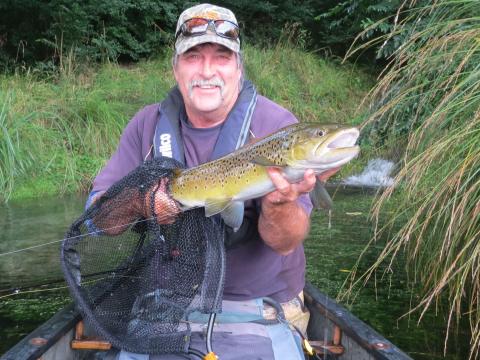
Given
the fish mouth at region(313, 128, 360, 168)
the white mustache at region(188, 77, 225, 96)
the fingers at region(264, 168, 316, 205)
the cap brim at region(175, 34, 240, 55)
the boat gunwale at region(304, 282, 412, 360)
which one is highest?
the cap brim at region(175, 34, 240, 55)

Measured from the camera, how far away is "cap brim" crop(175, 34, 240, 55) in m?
3.11

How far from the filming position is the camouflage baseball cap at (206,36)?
3.11 meters

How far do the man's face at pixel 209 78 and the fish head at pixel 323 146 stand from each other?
2.48 ft

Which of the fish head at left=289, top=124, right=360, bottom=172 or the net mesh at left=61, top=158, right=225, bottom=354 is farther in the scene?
the net mesh at left=61, top=158, right=225, bottom=354

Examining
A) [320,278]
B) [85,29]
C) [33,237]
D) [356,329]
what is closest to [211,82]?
[356,329]

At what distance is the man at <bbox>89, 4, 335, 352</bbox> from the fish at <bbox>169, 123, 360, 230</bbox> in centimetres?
14

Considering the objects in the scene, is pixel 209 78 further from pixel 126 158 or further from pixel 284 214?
pixel 284 214

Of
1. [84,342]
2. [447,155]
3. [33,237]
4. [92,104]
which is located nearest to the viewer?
[84,342]

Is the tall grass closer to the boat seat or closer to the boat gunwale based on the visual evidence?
the boat gunwale

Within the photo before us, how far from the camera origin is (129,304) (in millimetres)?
3078

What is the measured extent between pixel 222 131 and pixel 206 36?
0.49 metres

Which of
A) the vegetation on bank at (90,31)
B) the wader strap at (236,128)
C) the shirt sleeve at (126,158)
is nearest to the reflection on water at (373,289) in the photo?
the wader strap at (236,128)

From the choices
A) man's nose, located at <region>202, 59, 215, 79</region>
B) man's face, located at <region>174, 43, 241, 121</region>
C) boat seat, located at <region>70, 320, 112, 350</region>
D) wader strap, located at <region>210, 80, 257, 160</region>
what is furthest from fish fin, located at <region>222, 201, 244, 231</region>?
boat seat, located at <region>70, 320, 112, 350</region>

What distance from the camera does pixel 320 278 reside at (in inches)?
227
